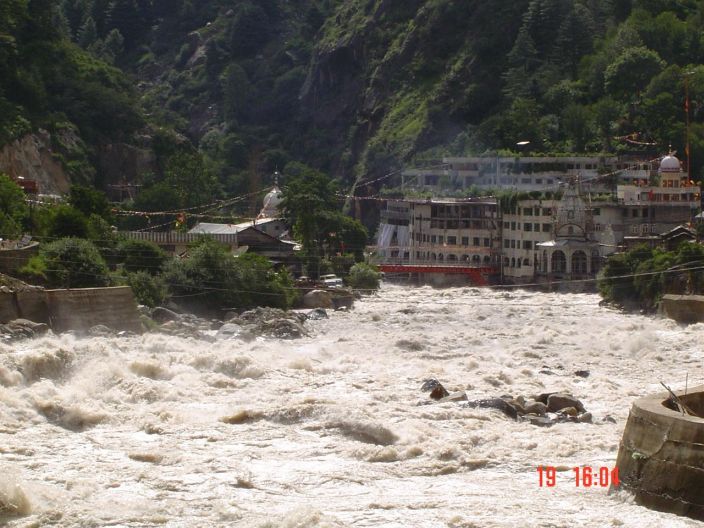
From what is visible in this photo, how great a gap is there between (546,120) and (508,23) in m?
22.6

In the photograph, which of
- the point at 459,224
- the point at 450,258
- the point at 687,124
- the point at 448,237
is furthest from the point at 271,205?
the point at 687,124

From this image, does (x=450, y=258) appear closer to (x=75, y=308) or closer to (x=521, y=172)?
(x=521, y=172)

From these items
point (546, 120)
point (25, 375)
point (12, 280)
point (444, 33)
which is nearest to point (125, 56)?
point (444, 33)

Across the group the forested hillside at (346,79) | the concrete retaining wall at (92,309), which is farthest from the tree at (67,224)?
the forested hillside at (346,79)

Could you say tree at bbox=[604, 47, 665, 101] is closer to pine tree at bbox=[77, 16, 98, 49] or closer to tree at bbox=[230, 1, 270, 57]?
tree at bbox=[230, 1, 270, 57]

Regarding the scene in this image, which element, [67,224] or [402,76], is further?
[402,76]

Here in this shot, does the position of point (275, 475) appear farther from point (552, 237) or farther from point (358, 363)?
point (552, 237)

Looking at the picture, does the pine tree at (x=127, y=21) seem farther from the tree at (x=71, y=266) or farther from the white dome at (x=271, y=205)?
the tree at (x=71, y=266)

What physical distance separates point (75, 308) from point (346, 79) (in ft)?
316

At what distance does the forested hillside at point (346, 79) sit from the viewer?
10588 cm

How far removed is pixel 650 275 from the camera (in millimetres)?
69938

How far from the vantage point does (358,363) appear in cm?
4984

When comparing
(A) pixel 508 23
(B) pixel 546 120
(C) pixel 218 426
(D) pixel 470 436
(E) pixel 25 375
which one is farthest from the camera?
(A) pixel 508 23
